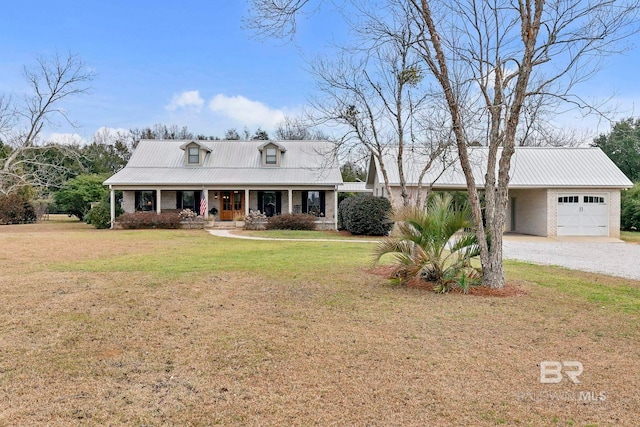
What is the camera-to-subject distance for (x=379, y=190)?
80.7 feet

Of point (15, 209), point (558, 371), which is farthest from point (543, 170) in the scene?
point (15, 209)

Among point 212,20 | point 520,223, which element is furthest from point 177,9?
point 520,223

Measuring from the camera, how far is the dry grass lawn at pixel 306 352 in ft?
10.4

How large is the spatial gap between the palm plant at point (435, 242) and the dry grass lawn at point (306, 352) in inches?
21.2

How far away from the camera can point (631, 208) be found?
953 inches

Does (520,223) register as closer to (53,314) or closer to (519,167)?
(519,167)

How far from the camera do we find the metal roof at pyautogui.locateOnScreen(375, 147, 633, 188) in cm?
2092

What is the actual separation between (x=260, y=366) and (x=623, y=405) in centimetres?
313

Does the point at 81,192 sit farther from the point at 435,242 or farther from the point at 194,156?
the point at 435,242

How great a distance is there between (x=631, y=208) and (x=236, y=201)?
960 inches

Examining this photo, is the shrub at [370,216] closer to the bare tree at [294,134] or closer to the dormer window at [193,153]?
the dormer window at [193,153]
